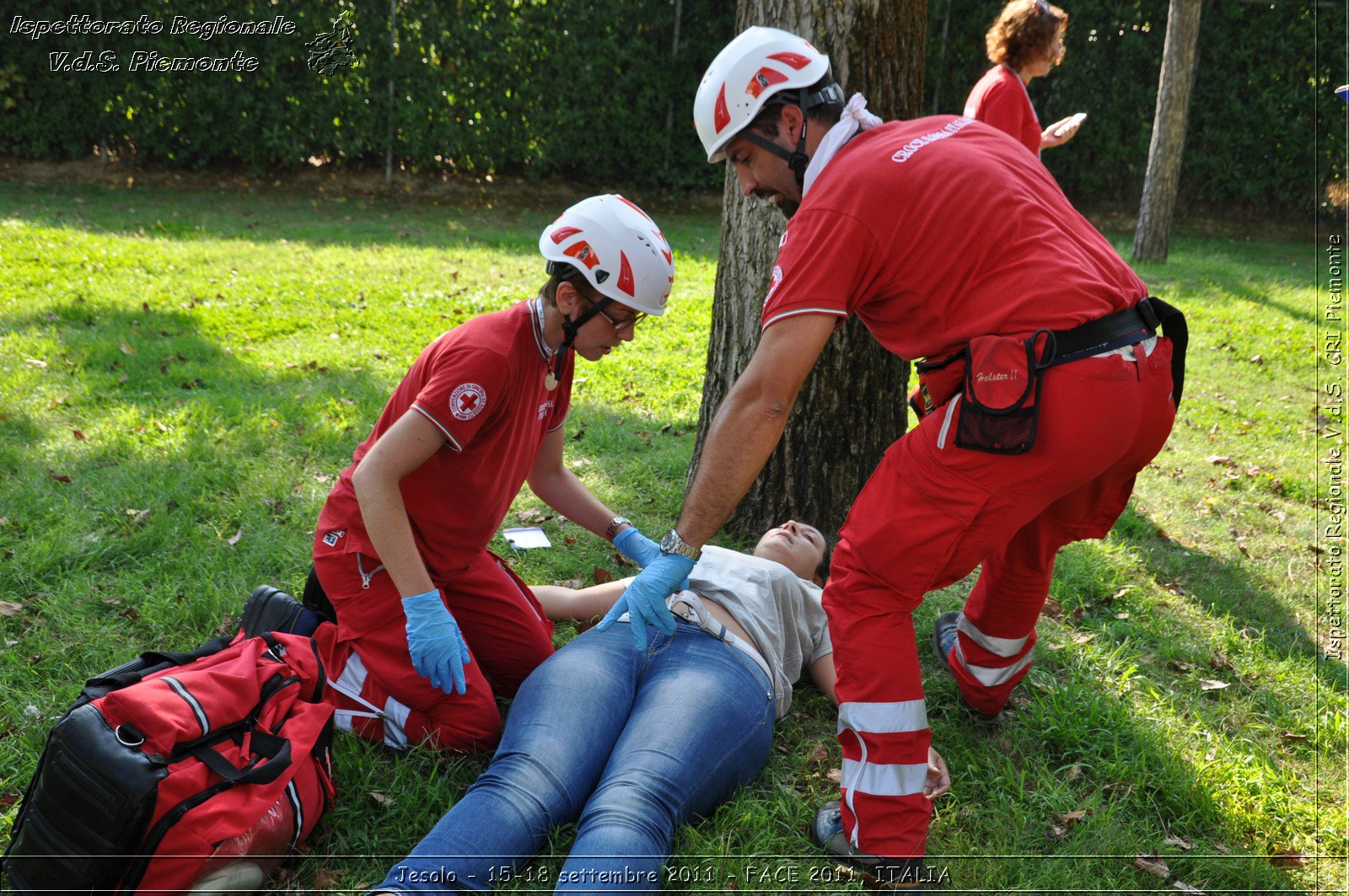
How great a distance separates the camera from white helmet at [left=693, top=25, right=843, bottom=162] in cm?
262

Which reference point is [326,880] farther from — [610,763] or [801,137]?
[801,137]

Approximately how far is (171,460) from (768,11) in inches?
148

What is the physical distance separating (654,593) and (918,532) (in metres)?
0.79

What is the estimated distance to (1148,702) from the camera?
346 centimetres

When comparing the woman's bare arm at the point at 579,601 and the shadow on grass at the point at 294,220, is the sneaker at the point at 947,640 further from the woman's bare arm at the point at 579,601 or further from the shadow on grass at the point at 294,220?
the shadow on grass at the point at 294,220

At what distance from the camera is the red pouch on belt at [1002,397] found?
93.9 inches

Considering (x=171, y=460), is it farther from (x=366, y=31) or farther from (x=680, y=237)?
(x=366, y=31)

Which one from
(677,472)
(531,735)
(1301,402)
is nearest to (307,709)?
(531,735)

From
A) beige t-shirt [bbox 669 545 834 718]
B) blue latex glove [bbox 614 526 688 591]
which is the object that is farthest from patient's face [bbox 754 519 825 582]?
blue latex glove [bbox 614 526 688 591]

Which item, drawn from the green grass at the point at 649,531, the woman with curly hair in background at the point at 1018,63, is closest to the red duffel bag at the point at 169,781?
the green grass at the point at 649,531

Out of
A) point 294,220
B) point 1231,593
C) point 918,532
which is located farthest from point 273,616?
point 294,220

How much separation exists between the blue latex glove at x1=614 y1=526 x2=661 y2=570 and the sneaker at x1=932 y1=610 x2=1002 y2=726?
3.82ft

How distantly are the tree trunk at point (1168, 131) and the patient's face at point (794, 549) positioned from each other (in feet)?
31.0

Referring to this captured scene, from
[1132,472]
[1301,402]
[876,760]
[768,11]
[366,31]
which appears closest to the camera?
[876,760]
